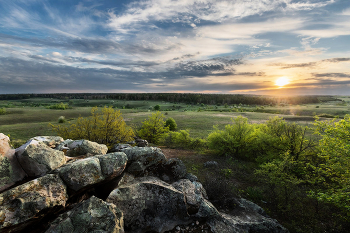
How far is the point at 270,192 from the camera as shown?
1409 cm

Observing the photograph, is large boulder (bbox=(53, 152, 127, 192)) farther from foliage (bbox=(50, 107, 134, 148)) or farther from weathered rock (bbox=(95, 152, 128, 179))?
foliage (bbox=(50, 107, 134, 148))

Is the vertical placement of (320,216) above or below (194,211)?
below

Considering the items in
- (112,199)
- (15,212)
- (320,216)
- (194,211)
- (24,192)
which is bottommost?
(320,216)

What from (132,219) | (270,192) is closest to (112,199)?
(132,219)

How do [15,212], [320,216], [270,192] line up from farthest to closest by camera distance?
[270,192] → [320,216] → [15,212]

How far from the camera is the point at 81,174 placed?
8219 millimetres

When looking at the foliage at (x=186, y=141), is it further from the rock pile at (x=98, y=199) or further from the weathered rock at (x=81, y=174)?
the weathered rock at (x=81, y=174)

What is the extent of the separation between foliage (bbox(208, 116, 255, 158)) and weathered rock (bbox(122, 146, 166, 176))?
13065 millimetres

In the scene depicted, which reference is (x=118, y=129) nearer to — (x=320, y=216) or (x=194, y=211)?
(x=194, y=211)

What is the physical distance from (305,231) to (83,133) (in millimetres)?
23607

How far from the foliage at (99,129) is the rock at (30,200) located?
15254 mm

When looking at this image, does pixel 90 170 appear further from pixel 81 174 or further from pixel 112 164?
pixel 112 164

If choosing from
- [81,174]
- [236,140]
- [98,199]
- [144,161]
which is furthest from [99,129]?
[236,140]

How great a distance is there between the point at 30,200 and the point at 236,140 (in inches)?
881
